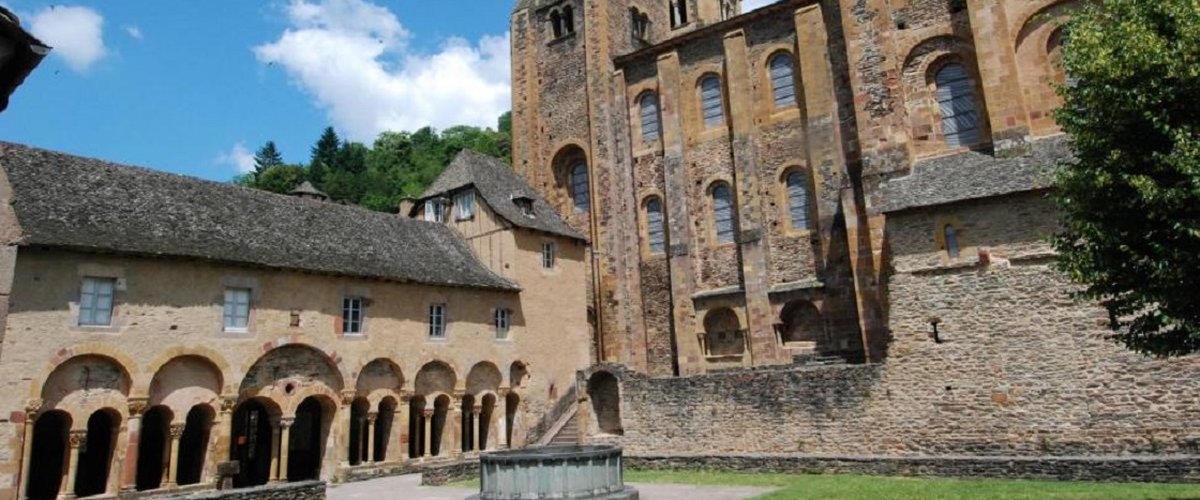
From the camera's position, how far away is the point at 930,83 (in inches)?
1025

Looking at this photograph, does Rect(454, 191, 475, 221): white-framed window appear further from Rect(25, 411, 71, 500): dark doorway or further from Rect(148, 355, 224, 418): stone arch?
Rect(25, 411, 71, 500): dark doorway

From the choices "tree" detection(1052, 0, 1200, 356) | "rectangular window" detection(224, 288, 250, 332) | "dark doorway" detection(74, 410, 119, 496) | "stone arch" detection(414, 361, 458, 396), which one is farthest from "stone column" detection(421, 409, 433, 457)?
"tree" detection(1052, 0, 1200, 356)

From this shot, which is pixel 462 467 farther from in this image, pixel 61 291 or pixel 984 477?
pixel 984 477

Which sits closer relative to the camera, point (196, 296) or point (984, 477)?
point (984, 477)

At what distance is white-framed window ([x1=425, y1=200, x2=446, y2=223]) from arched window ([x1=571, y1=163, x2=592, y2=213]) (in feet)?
22.0

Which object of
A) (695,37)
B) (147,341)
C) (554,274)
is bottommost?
(147,341)

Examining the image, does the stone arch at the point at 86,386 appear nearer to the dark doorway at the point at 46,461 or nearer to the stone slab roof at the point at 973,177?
the dark doorway at the point at 46,461

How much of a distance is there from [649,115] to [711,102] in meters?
3.16

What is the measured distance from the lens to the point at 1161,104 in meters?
9.99

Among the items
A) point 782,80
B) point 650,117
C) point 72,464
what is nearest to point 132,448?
point 72,464

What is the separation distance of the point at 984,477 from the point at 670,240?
17.2 meters

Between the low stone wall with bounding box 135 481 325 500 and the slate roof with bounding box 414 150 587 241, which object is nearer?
the low stone wall with bounding box 135 481 325 500

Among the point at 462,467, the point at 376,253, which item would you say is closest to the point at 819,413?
the point at 462,467

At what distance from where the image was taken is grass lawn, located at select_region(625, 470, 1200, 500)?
12.5 m
